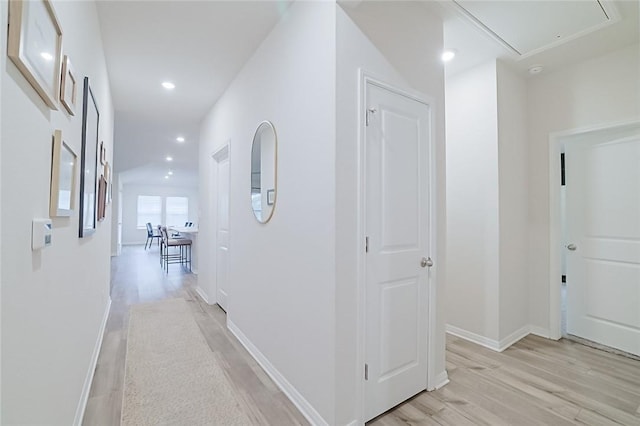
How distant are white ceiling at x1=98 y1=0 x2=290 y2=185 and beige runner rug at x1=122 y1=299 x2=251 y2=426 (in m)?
2.72

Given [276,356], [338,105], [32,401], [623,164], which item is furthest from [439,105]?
[32,401]

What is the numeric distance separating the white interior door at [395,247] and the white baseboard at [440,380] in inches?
3.3

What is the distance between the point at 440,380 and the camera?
2.13m

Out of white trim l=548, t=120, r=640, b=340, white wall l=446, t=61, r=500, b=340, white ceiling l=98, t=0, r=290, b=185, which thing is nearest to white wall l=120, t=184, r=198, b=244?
white ceiling l=98, t=0, r=290, b=185

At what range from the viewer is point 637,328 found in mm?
2570

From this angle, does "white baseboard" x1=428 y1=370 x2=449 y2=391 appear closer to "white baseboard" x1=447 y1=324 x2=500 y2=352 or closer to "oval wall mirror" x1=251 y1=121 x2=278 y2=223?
"white baseboard" x1=447 y1=324 x2=500 y2=352

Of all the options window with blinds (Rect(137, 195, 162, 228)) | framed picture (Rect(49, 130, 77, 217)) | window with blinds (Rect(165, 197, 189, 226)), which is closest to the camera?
framed picture (Rect(49, 130, 77, 217))

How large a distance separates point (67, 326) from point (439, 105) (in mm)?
2668

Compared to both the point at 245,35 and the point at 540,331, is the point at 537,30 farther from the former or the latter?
the point at 540,331

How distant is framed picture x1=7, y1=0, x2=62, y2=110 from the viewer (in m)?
0.75

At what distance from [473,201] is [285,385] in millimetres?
2417

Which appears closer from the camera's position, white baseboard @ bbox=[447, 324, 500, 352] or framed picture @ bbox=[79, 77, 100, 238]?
framed picture @ bbox=[79, 77, 100, 238]

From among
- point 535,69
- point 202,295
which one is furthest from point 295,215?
point 202,295

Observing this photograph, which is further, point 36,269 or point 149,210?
point 149,210
